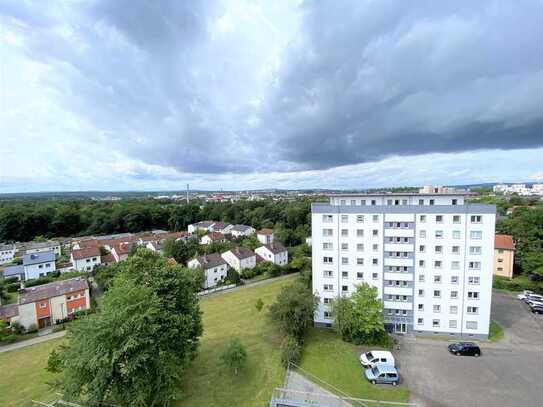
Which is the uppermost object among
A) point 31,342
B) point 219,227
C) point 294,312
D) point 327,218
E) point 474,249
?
point 327,218

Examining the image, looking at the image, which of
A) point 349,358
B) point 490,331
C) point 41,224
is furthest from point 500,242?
point 41,224

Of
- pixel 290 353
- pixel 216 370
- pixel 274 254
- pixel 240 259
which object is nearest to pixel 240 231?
pixel 274 254

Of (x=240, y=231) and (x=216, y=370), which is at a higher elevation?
(x=240, y=231)

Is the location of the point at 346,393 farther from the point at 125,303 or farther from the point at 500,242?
the point at 500,242

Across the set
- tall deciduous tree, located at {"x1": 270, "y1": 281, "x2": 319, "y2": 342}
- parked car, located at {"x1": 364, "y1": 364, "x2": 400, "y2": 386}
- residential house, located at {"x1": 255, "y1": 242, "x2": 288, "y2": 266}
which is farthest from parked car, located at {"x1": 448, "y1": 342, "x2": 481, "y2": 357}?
residential house, located at {"x1": 255, "y1": 242, "x2": 288, "y2": 266}

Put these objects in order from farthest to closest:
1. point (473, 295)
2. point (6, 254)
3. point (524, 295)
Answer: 1. point (6, 254)
2. point (524, 295)
3. point (473, 295)

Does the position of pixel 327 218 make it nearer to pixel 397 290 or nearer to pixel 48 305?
pixel 397 290
